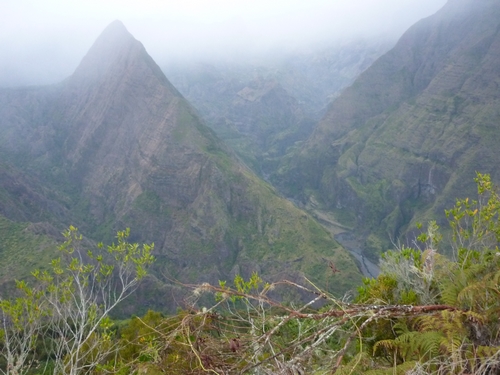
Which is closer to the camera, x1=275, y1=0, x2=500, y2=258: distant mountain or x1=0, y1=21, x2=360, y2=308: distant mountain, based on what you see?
x1=0, y1=21, x2=360, y2=308: distant mountain

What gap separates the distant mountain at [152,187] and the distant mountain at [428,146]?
4461 centimetres

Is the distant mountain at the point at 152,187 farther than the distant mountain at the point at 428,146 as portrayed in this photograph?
No

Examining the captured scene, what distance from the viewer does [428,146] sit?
142 metres

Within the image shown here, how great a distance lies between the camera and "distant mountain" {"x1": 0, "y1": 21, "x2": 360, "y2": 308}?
101 meters

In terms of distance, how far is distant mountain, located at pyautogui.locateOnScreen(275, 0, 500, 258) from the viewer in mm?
123625

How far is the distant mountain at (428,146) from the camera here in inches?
4867

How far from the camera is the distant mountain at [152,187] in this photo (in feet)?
333

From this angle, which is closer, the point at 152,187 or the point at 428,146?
the point at 152,187

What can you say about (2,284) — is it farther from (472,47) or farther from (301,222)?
(472,47)

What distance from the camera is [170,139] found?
453 ft

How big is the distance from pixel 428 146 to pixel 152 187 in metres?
113

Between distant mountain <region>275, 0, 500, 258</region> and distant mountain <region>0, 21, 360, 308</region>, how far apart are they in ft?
146

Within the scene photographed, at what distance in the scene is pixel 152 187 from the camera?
135 meters

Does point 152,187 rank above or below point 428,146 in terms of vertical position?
above
